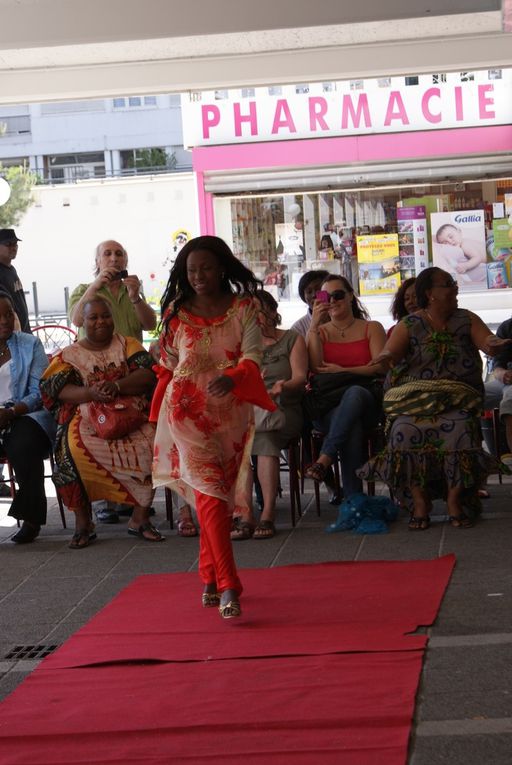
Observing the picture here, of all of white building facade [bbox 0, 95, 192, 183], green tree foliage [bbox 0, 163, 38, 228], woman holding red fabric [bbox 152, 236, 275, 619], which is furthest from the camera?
white building facade [bbox 0, 95, 192, 183]

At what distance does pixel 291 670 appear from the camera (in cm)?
441

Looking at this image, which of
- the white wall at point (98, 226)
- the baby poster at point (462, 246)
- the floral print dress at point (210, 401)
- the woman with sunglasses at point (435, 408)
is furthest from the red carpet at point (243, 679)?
the white wall at point (98, 226)

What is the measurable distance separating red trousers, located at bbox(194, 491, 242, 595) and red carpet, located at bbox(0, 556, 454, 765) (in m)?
0.18

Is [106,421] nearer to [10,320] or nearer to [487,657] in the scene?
[10,320]

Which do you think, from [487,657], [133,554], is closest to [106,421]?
[133,554]

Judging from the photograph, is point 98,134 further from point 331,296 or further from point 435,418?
point 435,418

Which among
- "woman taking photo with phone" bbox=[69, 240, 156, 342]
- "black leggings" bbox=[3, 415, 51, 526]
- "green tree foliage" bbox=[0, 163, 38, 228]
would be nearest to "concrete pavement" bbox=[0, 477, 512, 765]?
"black leggings" bbox=[3, 415, 51, 526]

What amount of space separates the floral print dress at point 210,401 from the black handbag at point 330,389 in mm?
1938

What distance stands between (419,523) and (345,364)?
4.16 ft

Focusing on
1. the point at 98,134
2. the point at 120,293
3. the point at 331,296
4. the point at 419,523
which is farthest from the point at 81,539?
the point at 98,134

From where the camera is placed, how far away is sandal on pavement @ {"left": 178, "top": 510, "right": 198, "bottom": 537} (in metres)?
7.05

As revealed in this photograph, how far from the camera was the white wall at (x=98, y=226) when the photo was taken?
88.7ft

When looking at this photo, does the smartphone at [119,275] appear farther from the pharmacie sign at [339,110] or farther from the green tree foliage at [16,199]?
the green tree foliage at [16,199]

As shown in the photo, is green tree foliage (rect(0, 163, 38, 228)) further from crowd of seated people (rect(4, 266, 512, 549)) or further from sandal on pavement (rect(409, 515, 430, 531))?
sandal on pavement (rect(409, 515, 430, 531))
